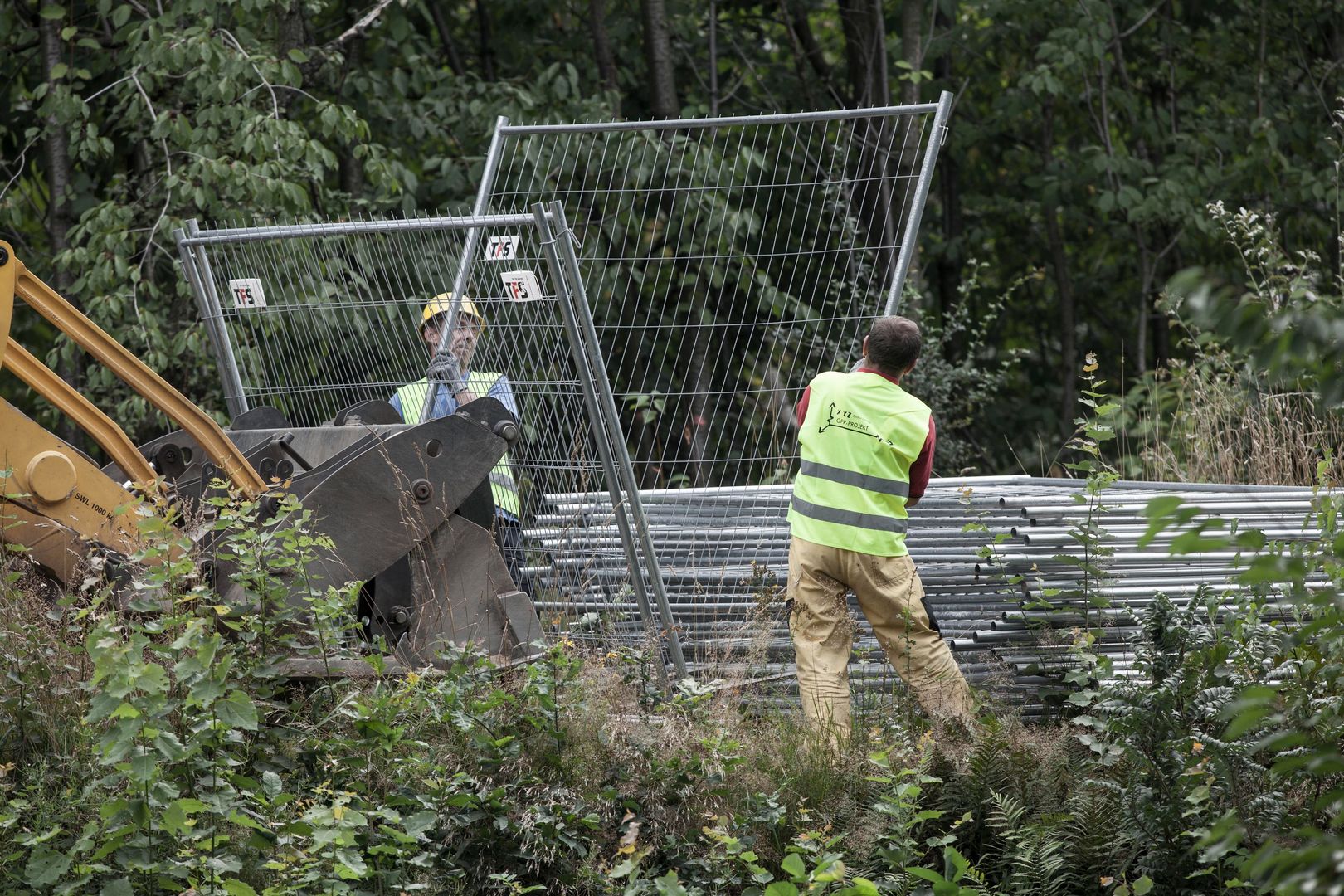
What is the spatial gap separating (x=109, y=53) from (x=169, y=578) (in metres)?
6.44

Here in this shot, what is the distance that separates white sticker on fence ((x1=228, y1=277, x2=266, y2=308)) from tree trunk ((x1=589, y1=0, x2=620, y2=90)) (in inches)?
227

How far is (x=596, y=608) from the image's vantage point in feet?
18.6

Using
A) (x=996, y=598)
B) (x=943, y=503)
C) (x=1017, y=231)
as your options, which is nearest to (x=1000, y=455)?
(x=1017, y=231)

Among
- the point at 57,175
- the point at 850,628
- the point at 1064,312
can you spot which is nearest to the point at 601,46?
the point at 57,175

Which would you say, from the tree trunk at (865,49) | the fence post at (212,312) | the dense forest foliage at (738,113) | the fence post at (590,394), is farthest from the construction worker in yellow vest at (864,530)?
the tree trunk at (865,49)

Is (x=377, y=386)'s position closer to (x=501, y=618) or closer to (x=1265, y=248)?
(x=501, y=618)

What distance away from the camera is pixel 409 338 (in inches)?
248

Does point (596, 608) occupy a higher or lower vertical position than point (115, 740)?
higher

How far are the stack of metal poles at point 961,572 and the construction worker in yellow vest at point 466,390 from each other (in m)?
0.12

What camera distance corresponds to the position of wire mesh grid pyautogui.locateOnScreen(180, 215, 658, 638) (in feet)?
18.4

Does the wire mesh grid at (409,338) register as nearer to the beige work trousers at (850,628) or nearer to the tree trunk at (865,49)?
the beige work trousers at (850,628)

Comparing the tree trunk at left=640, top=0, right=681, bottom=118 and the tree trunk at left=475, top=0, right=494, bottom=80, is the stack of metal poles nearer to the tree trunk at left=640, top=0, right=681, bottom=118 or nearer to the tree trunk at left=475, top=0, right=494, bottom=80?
the tree trunk at left=640, top=0, right=681, bottom=118

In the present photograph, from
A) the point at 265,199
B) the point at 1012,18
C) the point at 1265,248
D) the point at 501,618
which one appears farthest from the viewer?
the point at 1012,18

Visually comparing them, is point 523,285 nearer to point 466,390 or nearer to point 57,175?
point 466,390
